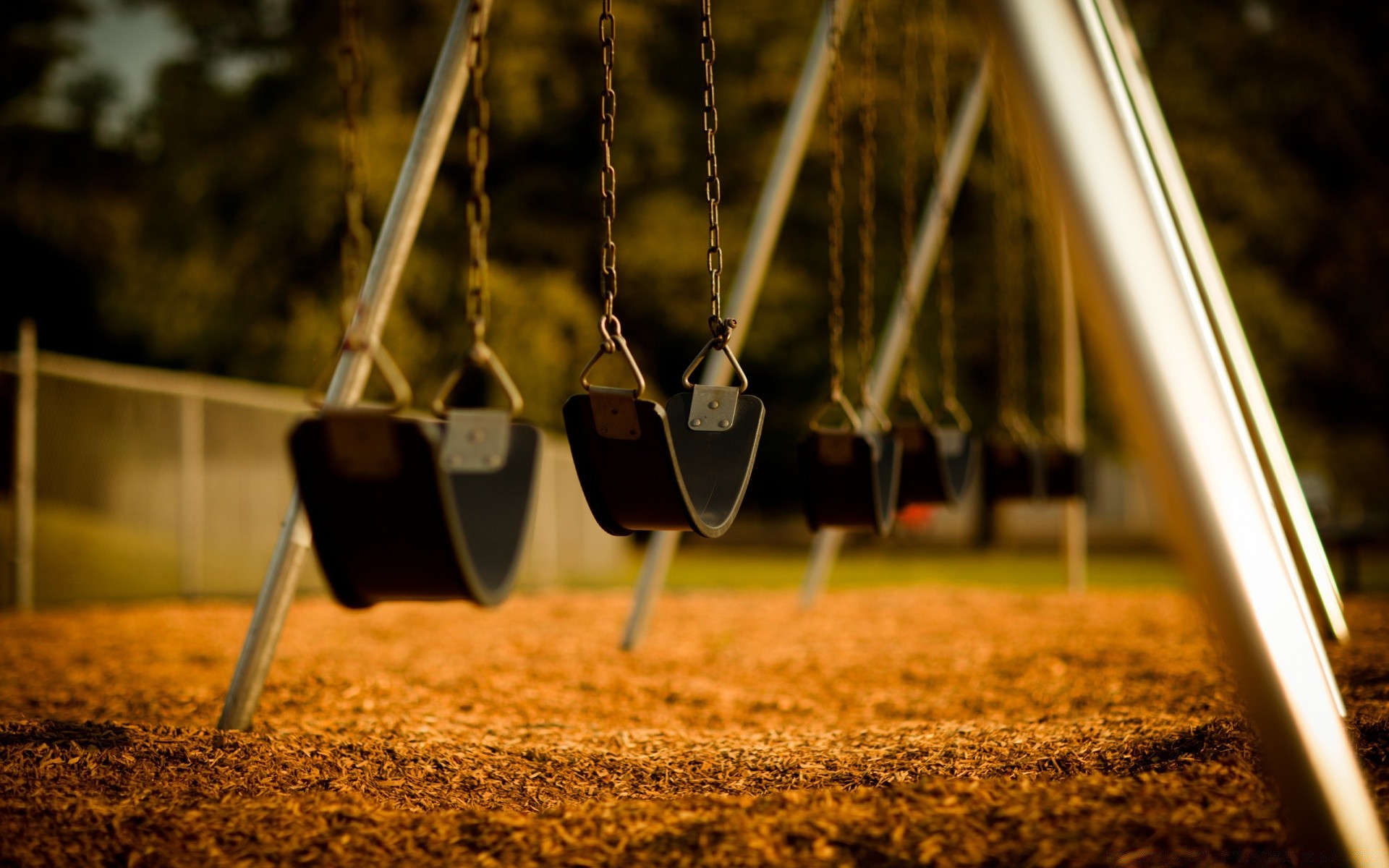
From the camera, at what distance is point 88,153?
2275 cm

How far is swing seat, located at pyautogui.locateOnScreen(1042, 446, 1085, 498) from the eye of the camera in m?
6.57

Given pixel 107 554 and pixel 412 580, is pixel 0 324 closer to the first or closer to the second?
pixel 107 554

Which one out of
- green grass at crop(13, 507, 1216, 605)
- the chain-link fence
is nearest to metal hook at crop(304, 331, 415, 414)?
green grass at crop(13, 507, 1216, 605)

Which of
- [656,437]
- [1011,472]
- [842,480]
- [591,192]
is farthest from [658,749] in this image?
[591,192]

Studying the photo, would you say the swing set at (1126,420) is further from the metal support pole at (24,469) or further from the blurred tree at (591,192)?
the blurred tree at (591,192)

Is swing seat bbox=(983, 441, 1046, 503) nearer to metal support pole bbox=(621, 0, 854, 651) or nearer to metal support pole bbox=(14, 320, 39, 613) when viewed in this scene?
metal support pole bbox=(621, 0, 854, 651)

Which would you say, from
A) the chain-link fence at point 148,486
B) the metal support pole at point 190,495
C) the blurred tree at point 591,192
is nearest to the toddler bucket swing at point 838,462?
the chain-link fence at point 148,486

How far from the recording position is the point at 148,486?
10.7m

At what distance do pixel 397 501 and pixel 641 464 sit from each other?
0.68 metres

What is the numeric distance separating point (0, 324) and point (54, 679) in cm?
2153

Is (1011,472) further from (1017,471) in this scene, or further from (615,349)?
(615,349)

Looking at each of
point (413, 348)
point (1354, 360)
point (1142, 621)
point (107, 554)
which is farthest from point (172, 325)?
point (1354, 360)

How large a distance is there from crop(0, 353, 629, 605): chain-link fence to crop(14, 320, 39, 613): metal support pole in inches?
4.9

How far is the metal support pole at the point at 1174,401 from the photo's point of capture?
2131 mm
